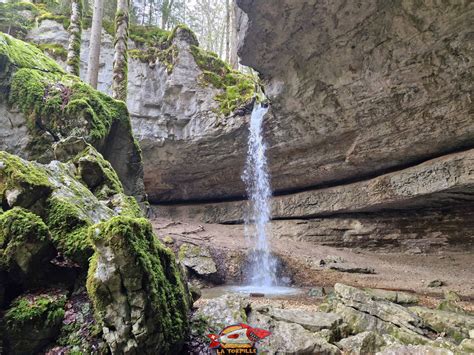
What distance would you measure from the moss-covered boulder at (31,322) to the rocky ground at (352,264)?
745 centimetres

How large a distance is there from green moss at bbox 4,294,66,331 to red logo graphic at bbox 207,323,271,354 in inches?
58.9

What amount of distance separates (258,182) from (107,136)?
8916 millimetres

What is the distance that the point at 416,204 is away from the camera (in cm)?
1133

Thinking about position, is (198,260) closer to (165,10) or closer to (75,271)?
(75,271)

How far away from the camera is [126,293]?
2.67 m

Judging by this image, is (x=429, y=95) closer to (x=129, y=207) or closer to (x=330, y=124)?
(x=330, y=124)

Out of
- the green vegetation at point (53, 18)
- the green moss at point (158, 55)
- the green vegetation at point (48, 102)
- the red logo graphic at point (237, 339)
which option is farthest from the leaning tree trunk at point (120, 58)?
the red logo graphic at point (237, 339)

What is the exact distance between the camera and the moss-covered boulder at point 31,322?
8.49 feet

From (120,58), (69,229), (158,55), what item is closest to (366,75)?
(120,58)

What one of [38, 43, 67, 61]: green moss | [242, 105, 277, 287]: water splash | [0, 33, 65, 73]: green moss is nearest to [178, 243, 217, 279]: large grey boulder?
[242, 105, 277, 287]: water splash

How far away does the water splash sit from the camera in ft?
36.1

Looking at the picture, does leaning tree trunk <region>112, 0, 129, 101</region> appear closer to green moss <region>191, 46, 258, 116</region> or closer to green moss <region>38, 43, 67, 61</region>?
green moss <region>191, 46, 258, 116</region>

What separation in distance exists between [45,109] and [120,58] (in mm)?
4123

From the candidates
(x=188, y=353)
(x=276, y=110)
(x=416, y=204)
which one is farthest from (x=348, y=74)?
(x=188, y=353)
